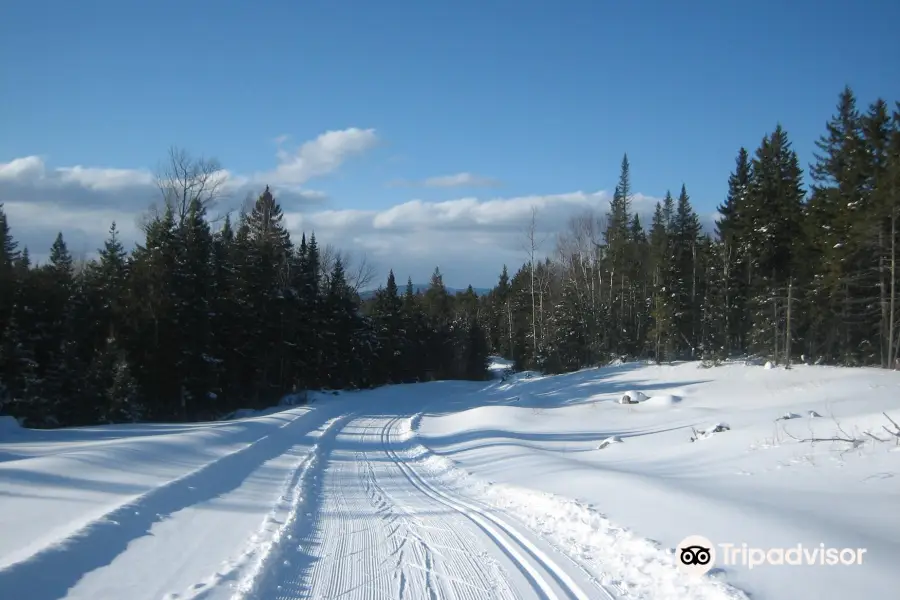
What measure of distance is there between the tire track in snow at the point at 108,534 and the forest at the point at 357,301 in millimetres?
20248

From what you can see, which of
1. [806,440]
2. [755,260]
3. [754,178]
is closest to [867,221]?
[755,260]

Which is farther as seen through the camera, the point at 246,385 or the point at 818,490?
the point at 246,385

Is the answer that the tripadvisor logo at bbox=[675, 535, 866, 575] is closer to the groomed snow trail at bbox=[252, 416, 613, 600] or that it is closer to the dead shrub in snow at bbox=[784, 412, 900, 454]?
the groomed snow trail at bbox=[252, 416, 613, 600]

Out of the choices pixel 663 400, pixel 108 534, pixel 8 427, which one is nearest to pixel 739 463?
pixel 108 534

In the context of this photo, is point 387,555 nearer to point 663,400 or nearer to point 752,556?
point 752,556

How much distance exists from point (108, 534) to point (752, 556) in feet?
Answer: 23.3

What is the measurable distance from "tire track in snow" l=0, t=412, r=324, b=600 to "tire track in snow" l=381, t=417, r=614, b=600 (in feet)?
13.5

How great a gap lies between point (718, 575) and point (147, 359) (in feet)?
108

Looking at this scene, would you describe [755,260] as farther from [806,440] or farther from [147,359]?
[147,359]

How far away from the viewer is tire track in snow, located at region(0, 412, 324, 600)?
17.4 ft

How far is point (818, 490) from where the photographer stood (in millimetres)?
8773

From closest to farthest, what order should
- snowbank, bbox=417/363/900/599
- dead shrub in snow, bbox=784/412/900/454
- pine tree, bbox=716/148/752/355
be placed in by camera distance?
snowbank, bbox=417/363/900/599 < dead shrub in snow, bbox=784/412/900/454 < pine tree, bbox=716/148/752/355

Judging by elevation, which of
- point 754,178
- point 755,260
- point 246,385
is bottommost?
point 246,385

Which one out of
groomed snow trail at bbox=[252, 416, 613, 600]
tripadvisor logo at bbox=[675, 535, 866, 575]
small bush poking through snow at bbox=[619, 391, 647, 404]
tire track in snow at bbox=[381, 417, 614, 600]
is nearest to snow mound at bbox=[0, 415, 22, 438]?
groomed snow trail at bbox=[252, 416, 613, 600]
